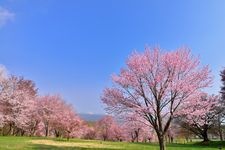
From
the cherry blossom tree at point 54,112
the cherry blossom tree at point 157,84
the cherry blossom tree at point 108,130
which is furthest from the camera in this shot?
the cherry blossom tree at point 108,130

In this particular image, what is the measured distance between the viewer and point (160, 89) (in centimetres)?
2277

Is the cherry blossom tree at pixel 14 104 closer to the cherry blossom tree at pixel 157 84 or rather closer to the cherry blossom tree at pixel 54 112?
the cherry blossom tree at pixel 54 112

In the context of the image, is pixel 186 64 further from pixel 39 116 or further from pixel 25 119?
pixel 39 116

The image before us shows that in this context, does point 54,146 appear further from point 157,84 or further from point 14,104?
point 14,104

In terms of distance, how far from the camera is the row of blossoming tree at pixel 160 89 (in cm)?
2270

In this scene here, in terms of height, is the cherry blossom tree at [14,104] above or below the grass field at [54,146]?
above

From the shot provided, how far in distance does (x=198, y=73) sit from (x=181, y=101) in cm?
297

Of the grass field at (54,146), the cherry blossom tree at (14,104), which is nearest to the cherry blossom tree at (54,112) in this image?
the cherry blossom tree at (14,104)

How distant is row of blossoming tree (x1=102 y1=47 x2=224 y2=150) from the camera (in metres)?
22.7

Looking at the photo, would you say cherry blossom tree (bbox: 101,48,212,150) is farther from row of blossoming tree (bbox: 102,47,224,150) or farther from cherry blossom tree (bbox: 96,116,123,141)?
cherry blossom tree (bbox: 96,116,123,141)

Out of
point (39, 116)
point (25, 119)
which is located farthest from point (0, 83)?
point (39, 116)

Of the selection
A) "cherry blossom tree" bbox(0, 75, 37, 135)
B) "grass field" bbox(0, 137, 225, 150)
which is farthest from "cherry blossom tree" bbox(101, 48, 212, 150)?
"cherry blossom tree" bbox(0, 75, 37, 135)

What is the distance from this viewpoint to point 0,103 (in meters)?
55.1

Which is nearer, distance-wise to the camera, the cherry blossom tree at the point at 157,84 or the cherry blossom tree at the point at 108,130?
the cherry blossom tree at the point at 157,84
